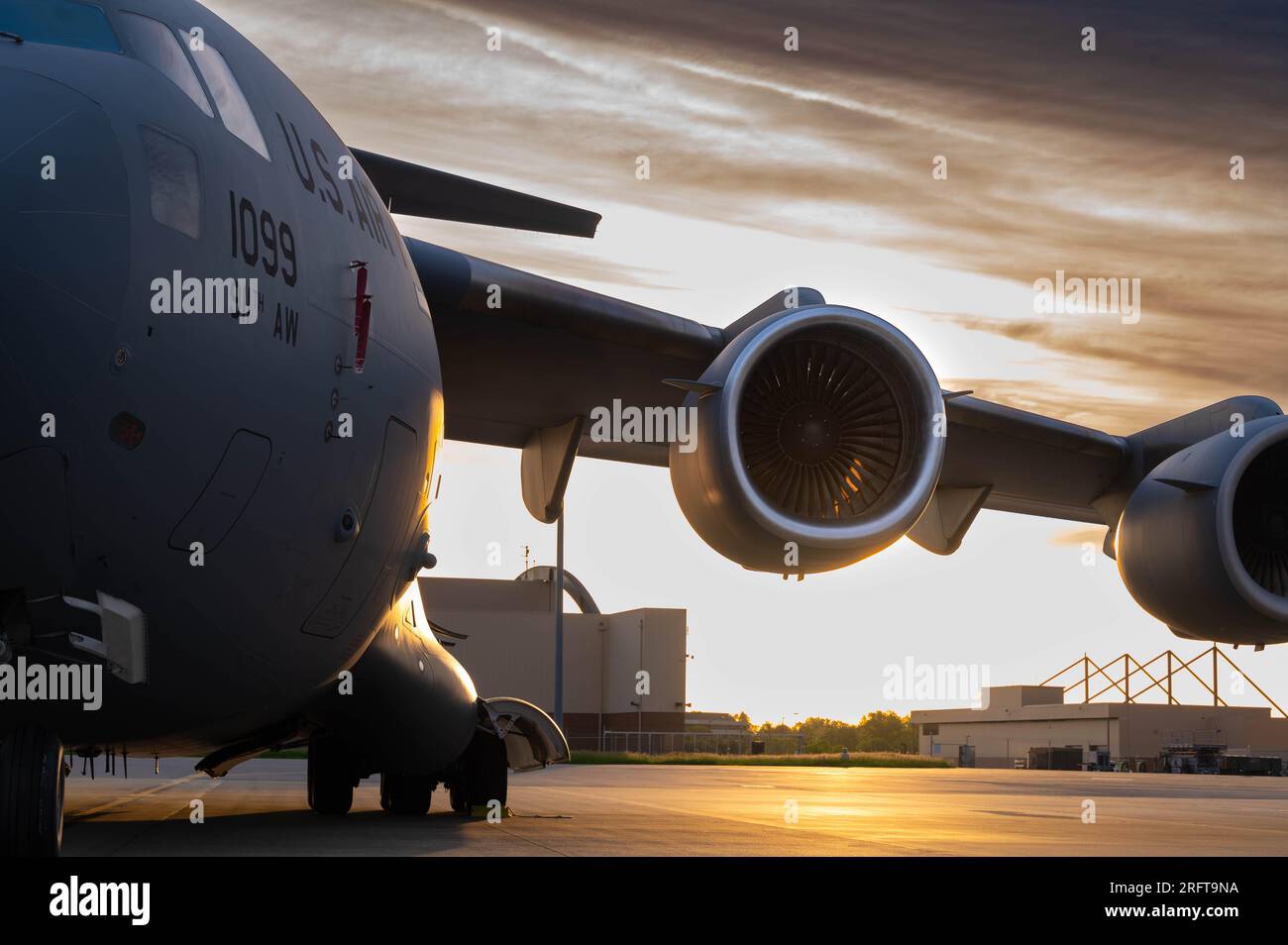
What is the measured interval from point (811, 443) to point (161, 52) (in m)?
5.12

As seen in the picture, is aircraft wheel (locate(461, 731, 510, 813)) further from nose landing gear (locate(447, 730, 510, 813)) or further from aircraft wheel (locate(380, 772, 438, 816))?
aircraft wheel (locate(380, 772, 438, 816))

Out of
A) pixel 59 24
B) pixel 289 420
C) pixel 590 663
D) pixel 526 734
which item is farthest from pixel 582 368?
pixel 590 663

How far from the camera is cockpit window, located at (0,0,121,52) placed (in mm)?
5785

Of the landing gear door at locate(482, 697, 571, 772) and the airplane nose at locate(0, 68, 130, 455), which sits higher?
the airplane nose at locate(0, 68, 130, 455)

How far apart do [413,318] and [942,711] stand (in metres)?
94.4

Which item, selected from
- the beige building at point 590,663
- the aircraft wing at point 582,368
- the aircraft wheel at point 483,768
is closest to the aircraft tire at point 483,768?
the aircraft wheel at point 483,768

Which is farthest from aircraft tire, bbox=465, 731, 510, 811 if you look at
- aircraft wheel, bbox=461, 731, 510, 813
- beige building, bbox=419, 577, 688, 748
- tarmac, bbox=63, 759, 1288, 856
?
beige building, bbox=419, 577, 688, 748

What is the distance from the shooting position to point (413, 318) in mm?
8008

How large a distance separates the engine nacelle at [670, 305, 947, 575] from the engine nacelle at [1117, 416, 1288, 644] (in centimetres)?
293

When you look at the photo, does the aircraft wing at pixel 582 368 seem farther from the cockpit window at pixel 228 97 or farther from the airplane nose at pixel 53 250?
the airplane nose at pixel 53 250

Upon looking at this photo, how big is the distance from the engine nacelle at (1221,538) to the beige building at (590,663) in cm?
4846

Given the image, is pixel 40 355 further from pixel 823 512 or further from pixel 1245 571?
pixel 1245 571

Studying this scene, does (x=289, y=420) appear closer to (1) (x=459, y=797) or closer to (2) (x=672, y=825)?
(2) (x=672, y=825)

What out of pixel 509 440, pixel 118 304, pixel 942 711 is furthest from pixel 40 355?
pixel 942 711
